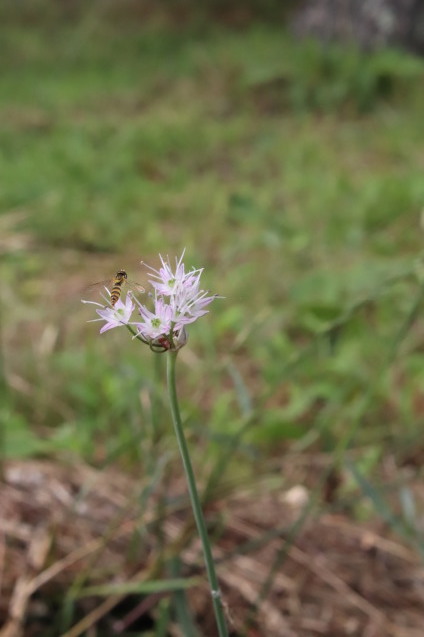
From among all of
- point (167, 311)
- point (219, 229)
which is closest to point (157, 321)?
point (167, 311)

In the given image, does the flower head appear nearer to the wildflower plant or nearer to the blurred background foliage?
the wildflower plant

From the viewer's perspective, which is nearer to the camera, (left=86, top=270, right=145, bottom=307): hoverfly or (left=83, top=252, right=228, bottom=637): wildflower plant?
(left=83, top=252, right=228, bottom=637): wildflower plant

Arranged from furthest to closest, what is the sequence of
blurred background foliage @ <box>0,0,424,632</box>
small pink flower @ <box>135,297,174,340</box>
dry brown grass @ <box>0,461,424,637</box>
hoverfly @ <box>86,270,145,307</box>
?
blurred background foliage @ <box>0,0,424,632</box>
dry brown grass @ <box>0,461,424,637</box>
hoverfly @ <box>86,270,145,307</box>
small pink flower @ <box>135,297,174,340</box>

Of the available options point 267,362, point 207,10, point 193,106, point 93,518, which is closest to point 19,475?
point 93,518

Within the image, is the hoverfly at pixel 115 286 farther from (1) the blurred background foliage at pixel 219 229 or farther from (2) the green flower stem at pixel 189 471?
(1) the blurred background foliage at pixel 219 229

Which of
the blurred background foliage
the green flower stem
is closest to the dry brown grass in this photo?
the blurred background foliage

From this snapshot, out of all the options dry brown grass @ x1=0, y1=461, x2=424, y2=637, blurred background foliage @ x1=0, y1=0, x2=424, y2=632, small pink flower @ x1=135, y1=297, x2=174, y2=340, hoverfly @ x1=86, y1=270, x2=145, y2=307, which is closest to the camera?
small pink flower @ x1=135, y1=297, x2=174, y2=340

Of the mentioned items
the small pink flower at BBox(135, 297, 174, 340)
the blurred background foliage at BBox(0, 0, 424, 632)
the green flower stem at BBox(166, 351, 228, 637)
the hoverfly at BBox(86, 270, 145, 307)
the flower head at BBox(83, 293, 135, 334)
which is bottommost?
the green flower stem at BBox(166, 351, 228, 637)

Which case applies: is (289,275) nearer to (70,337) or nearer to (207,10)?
(70,337)
